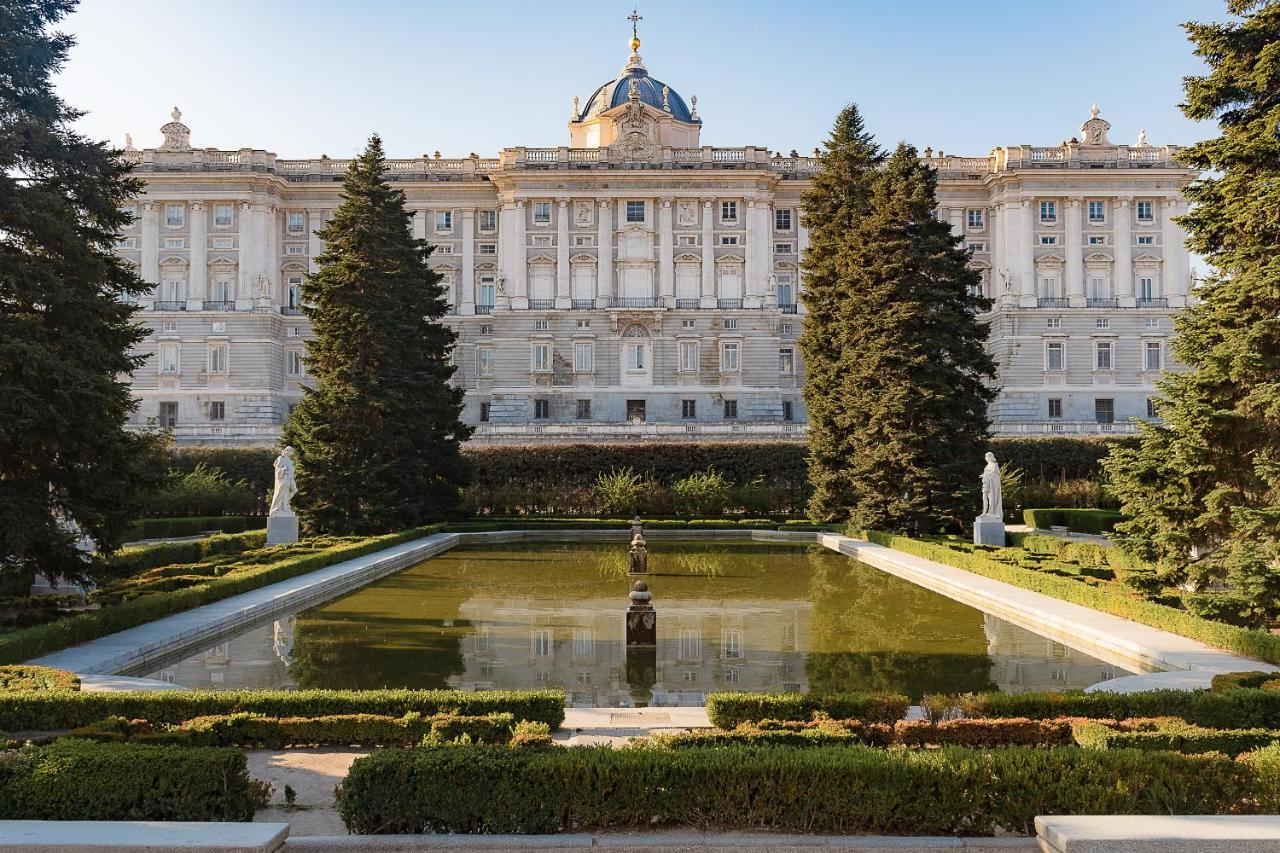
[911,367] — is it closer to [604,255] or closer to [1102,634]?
[1102,634]

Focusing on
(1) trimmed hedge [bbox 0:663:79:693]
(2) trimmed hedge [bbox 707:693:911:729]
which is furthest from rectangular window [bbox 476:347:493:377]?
(2) trimmed hedge [bbox 707:693:911:729]

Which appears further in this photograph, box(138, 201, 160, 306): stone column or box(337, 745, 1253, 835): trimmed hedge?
box(138, 201, 160, 306): stone column

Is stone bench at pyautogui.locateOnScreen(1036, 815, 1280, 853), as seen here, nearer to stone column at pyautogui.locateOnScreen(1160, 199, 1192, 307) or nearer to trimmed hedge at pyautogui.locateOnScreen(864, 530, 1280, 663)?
trimmed hedge at pyautogui.locateOnScreen(864, 530, 1280, 663)

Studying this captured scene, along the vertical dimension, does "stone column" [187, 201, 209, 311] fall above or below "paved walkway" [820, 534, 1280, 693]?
above

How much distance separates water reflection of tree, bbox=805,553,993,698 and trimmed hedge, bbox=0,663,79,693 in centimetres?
653

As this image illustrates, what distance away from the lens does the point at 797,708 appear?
7492 mm

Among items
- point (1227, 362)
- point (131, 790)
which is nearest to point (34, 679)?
point (131, 790)

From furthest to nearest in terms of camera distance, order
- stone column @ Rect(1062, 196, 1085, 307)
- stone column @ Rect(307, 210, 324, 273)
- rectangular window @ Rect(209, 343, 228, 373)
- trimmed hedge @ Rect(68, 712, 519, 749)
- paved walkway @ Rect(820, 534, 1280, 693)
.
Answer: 1. stone column @ Rect(307, 210, 324, 273)
2. stone column @ Rect(1062, 196, 1085, 307)
3. rectangular window @ Rect(209, 343, 228, 373)
4. paved walkway @ Rect(820, 534, 1280, 693)
5. trimmed hedge @ Rect(68, 712, 519, 749)

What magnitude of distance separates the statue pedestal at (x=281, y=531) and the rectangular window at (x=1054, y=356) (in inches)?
1785

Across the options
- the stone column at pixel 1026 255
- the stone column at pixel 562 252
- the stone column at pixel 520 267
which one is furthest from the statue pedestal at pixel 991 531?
the stone column at pixel 1026 255

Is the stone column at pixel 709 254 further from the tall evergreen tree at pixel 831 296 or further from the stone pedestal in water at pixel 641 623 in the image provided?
the stone pedestal in water at pixel 641 623

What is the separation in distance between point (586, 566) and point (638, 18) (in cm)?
5389

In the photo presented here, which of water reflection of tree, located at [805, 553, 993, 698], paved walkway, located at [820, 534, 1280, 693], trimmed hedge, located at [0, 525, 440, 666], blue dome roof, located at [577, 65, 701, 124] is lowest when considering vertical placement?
water reflection of tree, located at [805, 553, 993, 698]

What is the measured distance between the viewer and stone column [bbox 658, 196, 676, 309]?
2217 inches
